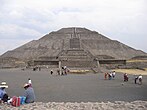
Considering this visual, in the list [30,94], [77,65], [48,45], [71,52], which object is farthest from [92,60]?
[30,94]

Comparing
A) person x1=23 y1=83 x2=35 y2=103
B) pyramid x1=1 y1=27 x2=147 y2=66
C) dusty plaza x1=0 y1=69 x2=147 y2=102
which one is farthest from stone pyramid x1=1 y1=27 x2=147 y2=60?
person x1=23 y1=83 x2=35 y2=103

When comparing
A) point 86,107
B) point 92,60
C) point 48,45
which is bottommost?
point 86,107

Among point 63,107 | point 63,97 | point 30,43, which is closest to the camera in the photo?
point 63,107

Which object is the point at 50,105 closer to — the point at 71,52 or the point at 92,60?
the point at 92,60

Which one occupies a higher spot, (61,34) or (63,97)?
(61,34)

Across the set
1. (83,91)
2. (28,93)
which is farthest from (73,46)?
(28,93)

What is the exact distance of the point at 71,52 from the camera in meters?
78.8

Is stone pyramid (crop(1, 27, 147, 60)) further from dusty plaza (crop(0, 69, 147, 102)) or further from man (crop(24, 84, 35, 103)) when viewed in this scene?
man (crop(24, 84, 35, 103))

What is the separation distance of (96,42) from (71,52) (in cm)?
2249

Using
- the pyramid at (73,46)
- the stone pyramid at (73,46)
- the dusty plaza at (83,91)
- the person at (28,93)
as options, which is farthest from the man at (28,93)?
the stone pyramid at (73,46)

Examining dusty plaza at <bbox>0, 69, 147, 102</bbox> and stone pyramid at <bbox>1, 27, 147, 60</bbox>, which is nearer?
dusty plaza at <bbox>0, 69, 147, 102</bbox>

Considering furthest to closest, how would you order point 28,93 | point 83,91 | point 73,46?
point 73,46 → point 83,91 → point 28,93

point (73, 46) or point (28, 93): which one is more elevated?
point (73, 46)

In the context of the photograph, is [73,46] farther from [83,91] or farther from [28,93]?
[28,93]
